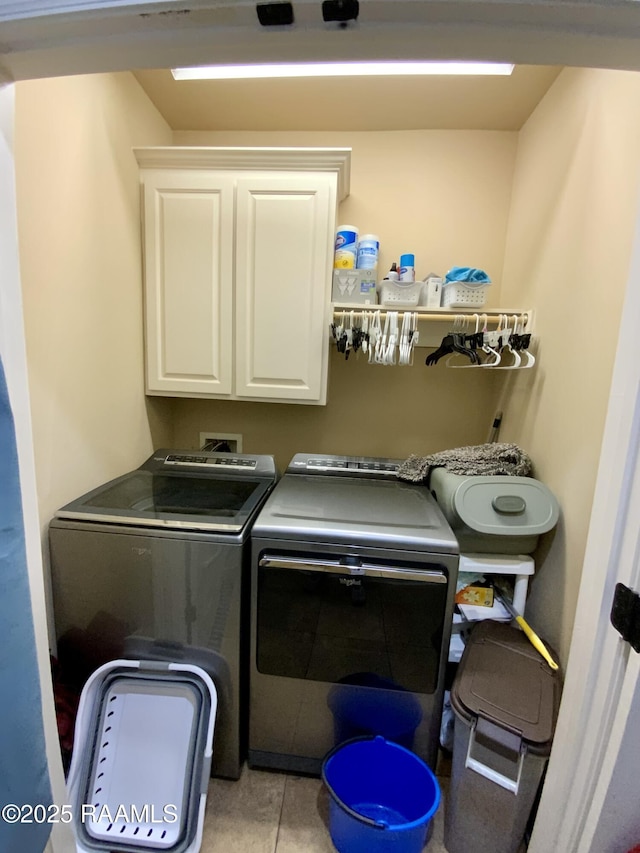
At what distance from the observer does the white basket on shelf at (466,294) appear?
162 cm

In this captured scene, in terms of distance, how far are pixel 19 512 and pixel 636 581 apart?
1101 mm

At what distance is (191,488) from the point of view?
1656mm

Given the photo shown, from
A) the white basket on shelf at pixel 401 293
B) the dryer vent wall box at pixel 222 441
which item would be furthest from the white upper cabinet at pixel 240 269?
the dryer vent wall box at pixel 222 441

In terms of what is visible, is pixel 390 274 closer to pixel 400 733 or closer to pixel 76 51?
pixel 76 51

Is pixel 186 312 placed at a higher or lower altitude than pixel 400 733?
higher

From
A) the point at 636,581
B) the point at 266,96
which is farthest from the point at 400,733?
the point at 266,96

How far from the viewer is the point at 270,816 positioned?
1.26 meters

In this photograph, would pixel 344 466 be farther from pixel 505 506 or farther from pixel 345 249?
pixel 345 249

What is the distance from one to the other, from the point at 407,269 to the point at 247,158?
81 centimetres

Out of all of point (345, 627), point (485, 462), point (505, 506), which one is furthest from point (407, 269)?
point (345, 627)

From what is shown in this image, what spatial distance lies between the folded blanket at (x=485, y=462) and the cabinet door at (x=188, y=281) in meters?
0.98

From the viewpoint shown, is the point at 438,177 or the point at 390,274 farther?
the point at 438,177

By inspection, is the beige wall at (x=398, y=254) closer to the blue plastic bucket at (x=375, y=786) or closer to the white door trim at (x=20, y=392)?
the blue plastic bucket at (x=375, y=786)

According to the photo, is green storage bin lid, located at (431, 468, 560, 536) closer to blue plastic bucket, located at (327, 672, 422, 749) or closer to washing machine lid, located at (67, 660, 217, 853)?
blue plastic bucket, located at (327, 672, 422, 749)
